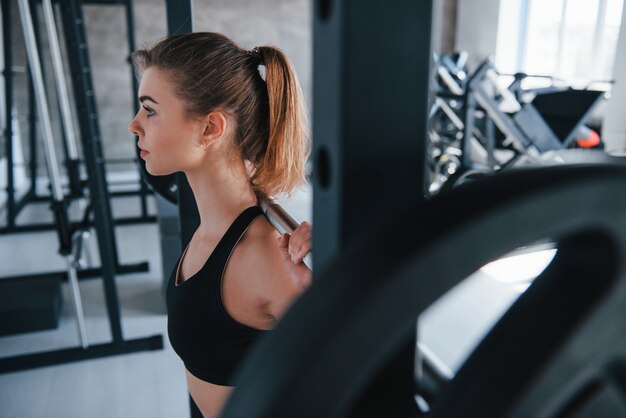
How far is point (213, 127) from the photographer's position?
3.69 ft

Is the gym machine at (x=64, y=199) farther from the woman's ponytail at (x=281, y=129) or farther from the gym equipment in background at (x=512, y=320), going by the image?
the gym equipment in background at (x=512, y=320)

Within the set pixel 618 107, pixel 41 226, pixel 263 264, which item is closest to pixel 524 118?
pixel 618 107

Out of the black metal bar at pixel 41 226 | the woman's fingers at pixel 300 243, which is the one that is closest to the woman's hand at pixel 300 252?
the woman's fingers at pixel 300 243

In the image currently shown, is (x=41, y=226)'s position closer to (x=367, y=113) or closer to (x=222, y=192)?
(x=222, y=192)

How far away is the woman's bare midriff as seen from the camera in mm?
1091

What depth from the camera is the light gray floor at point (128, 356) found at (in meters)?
2.29

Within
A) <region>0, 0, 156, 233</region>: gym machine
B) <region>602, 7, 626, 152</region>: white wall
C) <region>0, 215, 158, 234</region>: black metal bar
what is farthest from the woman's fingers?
<region>602, 7, 626, 152</region>: white wall

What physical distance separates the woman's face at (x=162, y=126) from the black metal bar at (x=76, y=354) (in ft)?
6.10

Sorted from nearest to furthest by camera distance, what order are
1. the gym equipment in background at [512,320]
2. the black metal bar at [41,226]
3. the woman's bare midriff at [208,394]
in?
→ the gym equipment in background at [512,320] < the woman's bare midriff at [208,394] < the black metal bar at [41,226]

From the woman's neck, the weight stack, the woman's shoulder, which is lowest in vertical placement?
the weight stack

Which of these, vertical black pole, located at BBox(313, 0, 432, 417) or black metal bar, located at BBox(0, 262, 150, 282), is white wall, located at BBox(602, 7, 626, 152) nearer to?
black metal bar, located at BBox(0, 262, 150, 282)

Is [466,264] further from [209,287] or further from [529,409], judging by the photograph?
[209,287]

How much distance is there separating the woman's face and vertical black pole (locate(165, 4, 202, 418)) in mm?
204

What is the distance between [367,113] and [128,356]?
2.69 meters
